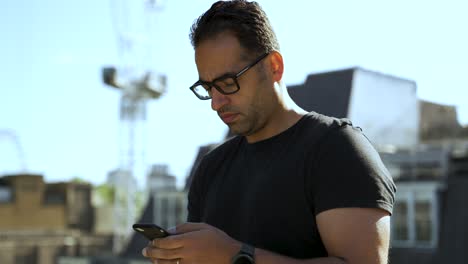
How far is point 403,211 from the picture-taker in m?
18.5

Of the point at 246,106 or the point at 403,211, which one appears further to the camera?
the point at 403,211

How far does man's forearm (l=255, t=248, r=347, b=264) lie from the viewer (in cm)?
166

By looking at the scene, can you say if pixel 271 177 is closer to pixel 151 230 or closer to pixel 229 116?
pixel 229 116

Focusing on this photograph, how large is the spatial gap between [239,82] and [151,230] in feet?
1.39

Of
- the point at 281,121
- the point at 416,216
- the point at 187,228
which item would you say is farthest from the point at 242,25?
the point at 416,216

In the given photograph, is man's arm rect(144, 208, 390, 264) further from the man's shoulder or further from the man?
the man's shoulder

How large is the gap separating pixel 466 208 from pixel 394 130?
396 centimetres

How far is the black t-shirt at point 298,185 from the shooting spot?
173cm

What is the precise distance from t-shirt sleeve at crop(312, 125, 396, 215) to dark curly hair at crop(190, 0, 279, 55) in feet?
0.91

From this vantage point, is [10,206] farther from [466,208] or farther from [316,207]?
[316,207]

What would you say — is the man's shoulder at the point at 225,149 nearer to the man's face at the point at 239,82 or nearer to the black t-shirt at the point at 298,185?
the black t-shirt at the point at 298,185

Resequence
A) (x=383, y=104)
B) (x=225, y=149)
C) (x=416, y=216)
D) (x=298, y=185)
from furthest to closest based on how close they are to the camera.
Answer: (x=416, y=216), (x=383, y=104), (x=225, y=149), (x=298, y=185)

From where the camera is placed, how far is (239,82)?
1.87 m

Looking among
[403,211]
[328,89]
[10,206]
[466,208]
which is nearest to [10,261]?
[10,206]
